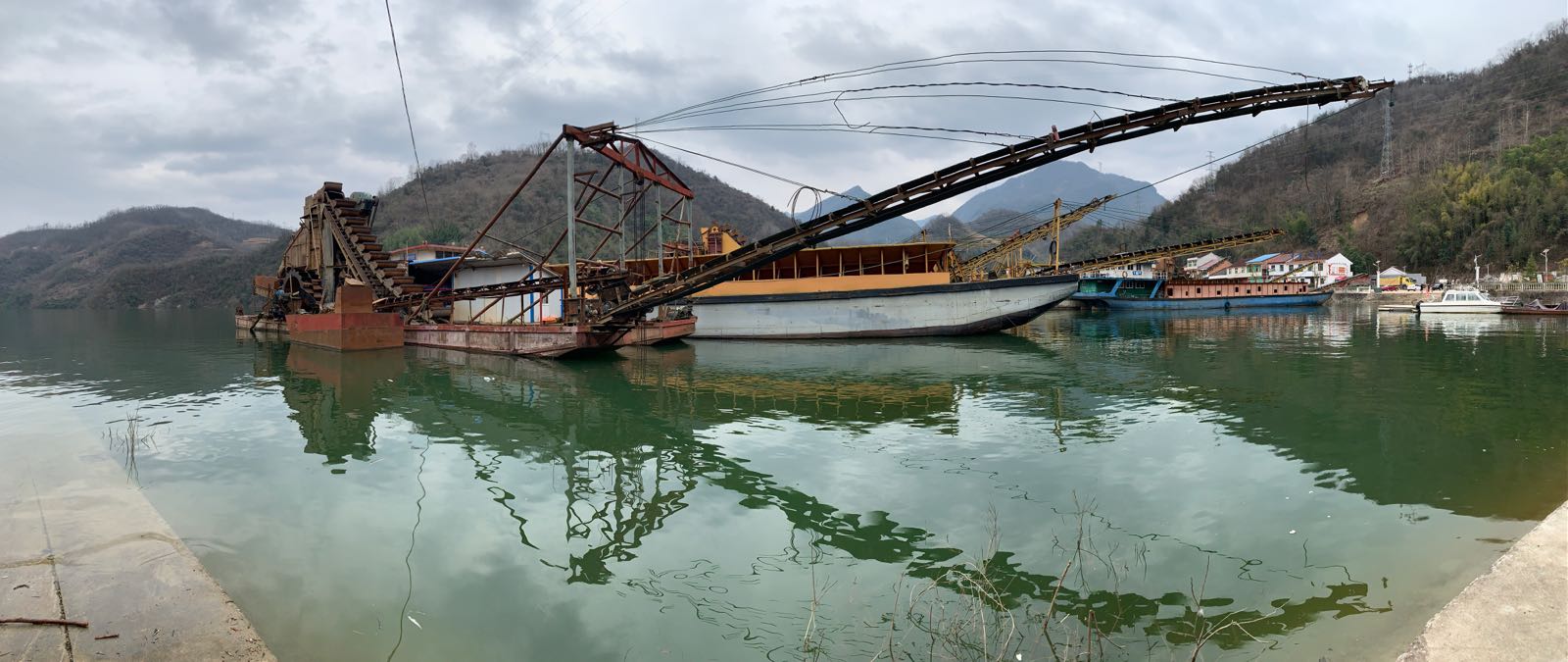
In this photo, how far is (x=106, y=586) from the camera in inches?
165

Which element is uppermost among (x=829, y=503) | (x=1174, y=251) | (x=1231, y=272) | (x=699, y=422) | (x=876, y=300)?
(x=1231, y=272)

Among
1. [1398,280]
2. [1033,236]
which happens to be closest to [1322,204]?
[1398,280]

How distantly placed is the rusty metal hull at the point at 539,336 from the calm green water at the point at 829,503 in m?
4.72

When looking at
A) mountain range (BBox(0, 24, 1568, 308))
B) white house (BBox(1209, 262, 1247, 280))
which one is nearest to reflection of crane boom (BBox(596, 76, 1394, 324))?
mountain range (BBox(0, 24, 1568, 308))

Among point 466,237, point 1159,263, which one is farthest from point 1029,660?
point 466,237

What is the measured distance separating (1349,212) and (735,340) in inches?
4017

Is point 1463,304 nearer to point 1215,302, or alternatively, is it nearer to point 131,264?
point 1215,302

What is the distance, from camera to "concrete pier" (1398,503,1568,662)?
10.4 feet

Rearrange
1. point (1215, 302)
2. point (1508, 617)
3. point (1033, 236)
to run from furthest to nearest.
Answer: point (1215, 302) < point (1033, 236) < point (1508, 617)

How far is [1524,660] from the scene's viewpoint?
10.1 ft

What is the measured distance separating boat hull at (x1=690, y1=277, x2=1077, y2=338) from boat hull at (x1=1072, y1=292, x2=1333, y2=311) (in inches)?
1011

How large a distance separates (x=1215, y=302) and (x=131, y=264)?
177m

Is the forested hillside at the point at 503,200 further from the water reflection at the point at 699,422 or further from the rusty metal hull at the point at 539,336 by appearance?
the water reflection at the point at 699,422

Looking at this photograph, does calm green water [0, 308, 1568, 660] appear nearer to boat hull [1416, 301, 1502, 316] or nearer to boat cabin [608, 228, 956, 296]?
boat cabin [608, 228, 956, 296]
